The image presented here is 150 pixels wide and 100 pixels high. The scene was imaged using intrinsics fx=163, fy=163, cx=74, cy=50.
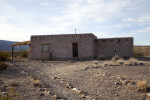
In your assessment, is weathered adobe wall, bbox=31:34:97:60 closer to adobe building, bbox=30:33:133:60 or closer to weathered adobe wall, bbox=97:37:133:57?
adobe building, bbox=30:33:133:60

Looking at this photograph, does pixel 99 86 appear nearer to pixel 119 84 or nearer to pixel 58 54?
pixel 119 84

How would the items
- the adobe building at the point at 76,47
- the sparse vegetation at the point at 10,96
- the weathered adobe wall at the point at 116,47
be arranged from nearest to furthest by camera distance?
the sparse vegetation at the point at 10,96 < the weathered adobe wall at the point at 116,47 < the adobe building at the point at 76,47

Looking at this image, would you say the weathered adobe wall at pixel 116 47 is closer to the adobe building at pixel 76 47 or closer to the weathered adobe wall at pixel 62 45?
the adobe building at pixel 76 47

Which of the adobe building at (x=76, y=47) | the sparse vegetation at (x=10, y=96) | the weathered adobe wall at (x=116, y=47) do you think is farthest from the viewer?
the adobe building at (x=76, y=47)

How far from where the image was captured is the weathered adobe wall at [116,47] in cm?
1719

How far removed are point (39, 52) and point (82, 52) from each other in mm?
5012

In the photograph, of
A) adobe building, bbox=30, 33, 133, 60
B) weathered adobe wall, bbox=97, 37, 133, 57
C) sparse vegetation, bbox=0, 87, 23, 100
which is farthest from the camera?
adobe building, bbox=30, 33, 133, 60

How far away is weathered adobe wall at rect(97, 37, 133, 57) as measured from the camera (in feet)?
56.4

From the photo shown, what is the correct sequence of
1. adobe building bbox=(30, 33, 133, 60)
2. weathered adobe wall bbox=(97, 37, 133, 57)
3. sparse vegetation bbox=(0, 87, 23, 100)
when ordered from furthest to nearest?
adobe building bbox=(30, 33, 133, 60) → weathered adobe wall bbox=(97, 37, 133, 57) → sparse vegetation bbox=(0, 87, 23, 100)

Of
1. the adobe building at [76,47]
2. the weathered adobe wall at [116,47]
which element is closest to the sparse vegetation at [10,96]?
the adobe building at [76,47]

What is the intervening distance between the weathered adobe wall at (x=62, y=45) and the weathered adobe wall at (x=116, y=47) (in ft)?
3.58

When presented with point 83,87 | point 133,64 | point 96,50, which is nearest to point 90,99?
point 83,87

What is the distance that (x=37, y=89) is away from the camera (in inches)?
233

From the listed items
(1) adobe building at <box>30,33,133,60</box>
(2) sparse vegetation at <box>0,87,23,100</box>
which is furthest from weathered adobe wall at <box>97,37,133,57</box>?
(2) sparse vegetation at <box>0,87,23,100</box>
